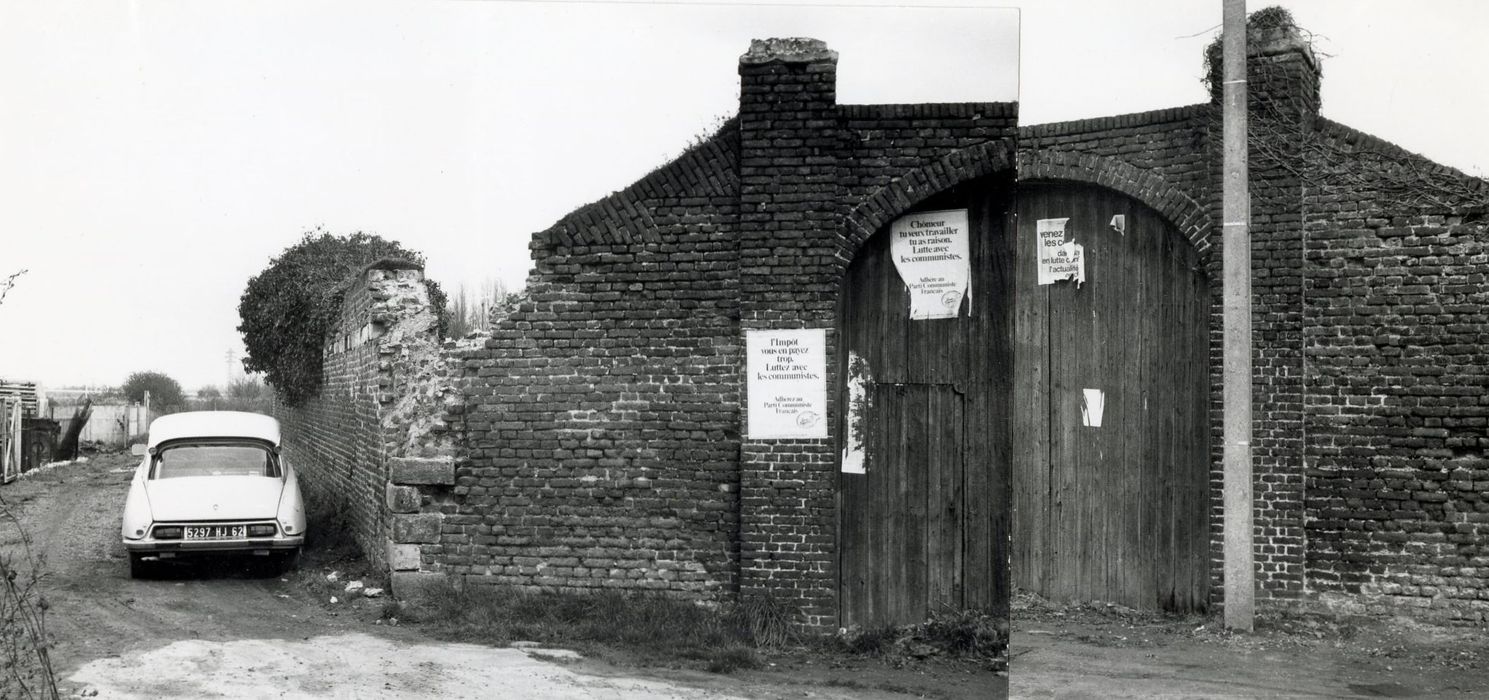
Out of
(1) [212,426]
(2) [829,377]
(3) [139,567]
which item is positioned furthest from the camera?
(2) [829,377]

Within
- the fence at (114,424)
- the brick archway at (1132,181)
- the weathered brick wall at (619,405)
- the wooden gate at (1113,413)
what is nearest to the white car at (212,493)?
the fence at (114,424)

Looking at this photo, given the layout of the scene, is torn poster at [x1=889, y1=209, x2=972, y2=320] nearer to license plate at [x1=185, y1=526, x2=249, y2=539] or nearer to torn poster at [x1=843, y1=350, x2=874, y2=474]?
torn poster at [x1=843, y1=350, x2=874, y2=474]

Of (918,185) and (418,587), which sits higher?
(918,185)

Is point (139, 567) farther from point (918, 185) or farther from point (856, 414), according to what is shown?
point (918, 185)

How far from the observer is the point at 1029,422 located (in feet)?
38.5

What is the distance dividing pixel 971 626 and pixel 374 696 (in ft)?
14.6

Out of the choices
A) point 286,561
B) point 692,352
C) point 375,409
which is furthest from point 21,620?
point 692,352

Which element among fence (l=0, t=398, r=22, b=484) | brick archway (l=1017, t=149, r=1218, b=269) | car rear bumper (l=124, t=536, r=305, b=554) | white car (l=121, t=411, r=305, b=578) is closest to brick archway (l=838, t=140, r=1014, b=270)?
brick archway (l=1017, t=149, r=1218, b=269)

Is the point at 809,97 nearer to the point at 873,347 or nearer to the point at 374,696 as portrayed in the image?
the point at 873,347

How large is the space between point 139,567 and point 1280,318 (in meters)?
9.32

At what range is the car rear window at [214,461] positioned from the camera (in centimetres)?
795

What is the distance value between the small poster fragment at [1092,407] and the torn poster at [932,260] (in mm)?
2673

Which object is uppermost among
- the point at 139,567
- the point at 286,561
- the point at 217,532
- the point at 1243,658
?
the point at 217,532

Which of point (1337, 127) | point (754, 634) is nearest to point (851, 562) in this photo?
point (754, 634)
